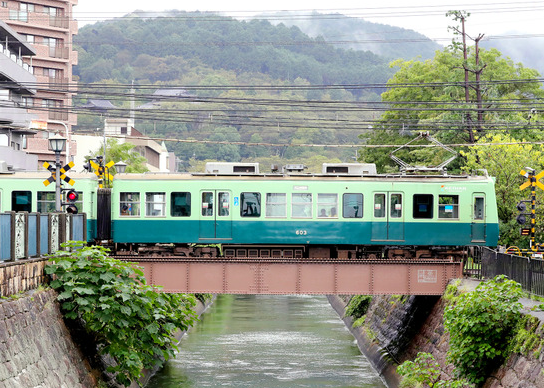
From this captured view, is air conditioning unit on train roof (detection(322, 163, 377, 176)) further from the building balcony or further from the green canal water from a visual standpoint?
the building balcony

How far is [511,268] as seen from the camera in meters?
24.8

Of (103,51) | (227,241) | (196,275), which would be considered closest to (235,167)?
(227,241)

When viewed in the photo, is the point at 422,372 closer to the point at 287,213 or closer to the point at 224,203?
the point at 287,213

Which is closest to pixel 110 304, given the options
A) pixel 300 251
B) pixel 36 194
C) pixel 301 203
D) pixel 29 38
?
pixel 301 203

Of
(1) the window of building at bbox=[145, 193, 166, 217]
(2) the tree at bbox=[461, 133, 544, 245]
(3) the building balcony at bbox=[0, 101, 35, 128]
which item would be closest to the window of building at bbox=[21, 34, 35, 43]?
(3) the building balcony at bbox=[0, 101, 35, 128]

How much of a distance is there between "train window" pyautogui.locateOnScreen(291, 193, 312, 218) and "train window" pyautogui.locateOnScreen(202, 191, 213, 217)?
2.88m

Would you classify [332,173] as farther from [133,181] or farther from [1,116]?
[1,116]

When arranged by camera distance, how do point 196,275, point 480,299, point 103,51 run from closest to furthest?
1. point 480,299
2. point 196,275
3. point 103,51

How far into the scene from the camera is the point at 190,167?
152 metres

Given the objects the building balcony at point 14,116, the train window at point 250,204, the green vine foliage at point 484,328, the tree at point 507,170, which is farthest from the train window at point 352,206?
the building balcony at point 14,116

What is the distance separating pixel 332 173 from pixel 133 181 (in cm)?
717

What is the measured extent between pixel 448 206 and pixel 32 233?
15.7 metres

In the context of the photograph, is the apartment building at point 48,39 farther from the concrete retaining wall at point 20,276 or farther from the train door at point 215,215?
the concrete retaining wall at point 20,276

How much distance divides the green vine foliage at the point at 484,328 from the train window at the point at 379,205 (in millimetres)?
10232
